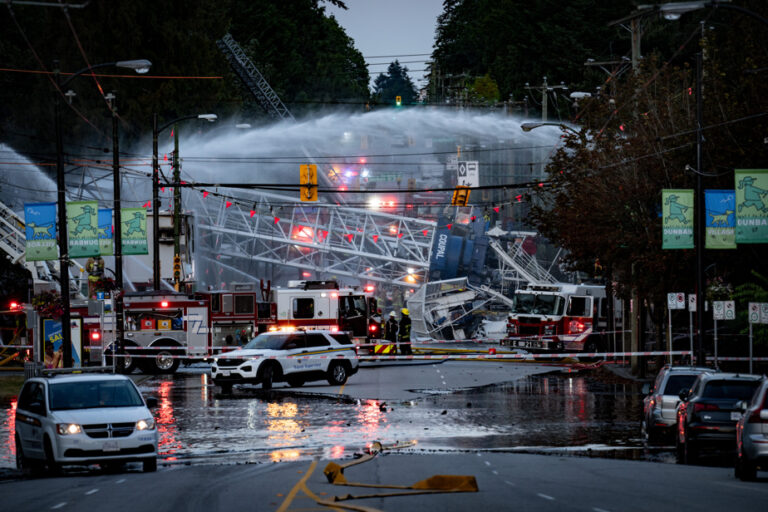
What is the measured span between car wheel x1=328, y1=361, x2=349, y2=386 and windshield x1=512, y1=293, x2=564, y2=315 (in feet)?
62.6

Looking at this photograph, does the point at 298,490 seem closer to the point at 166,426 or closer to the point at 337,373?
the point at 166,426

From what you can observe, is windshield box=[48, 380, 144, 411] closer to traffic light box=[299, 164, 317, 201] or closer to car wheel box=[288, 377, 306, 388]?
car wheel box=[288, 377, 306, 388]

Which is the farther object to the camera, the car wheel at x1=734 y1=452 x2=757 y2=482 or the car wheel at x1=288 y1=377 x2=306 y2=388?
the car wheel at x1=288 y1=377 x2=306 y2=388

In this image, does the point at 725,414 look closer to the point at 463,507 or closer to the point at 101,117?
the point at 463,507

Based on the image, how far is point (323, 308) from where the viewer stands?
44500 millimetres

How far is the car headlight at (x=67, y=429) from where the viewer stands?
1755 centimetres

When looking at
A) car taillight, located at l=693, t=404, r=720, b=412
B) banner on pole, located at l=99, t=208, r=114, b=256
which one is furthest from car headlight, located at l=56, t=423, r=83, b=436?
banner on pole, located at l=99, t=208, r=114, b=256

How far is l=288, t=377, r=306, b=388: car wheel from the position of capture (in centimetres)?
3478

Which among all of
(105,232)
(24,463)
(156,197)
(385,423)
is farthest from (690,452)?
(156,197)

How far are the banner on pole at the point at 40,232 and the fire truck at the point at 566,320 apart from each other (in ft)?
85.3

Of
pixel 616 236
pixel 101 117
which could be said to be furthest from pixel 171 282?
pixel 616 236

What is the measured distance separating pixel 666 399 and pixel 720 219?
876 cm

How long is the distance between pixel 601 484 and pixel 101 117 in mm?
55137

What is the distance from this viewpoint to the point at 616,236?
3800 centimetres
